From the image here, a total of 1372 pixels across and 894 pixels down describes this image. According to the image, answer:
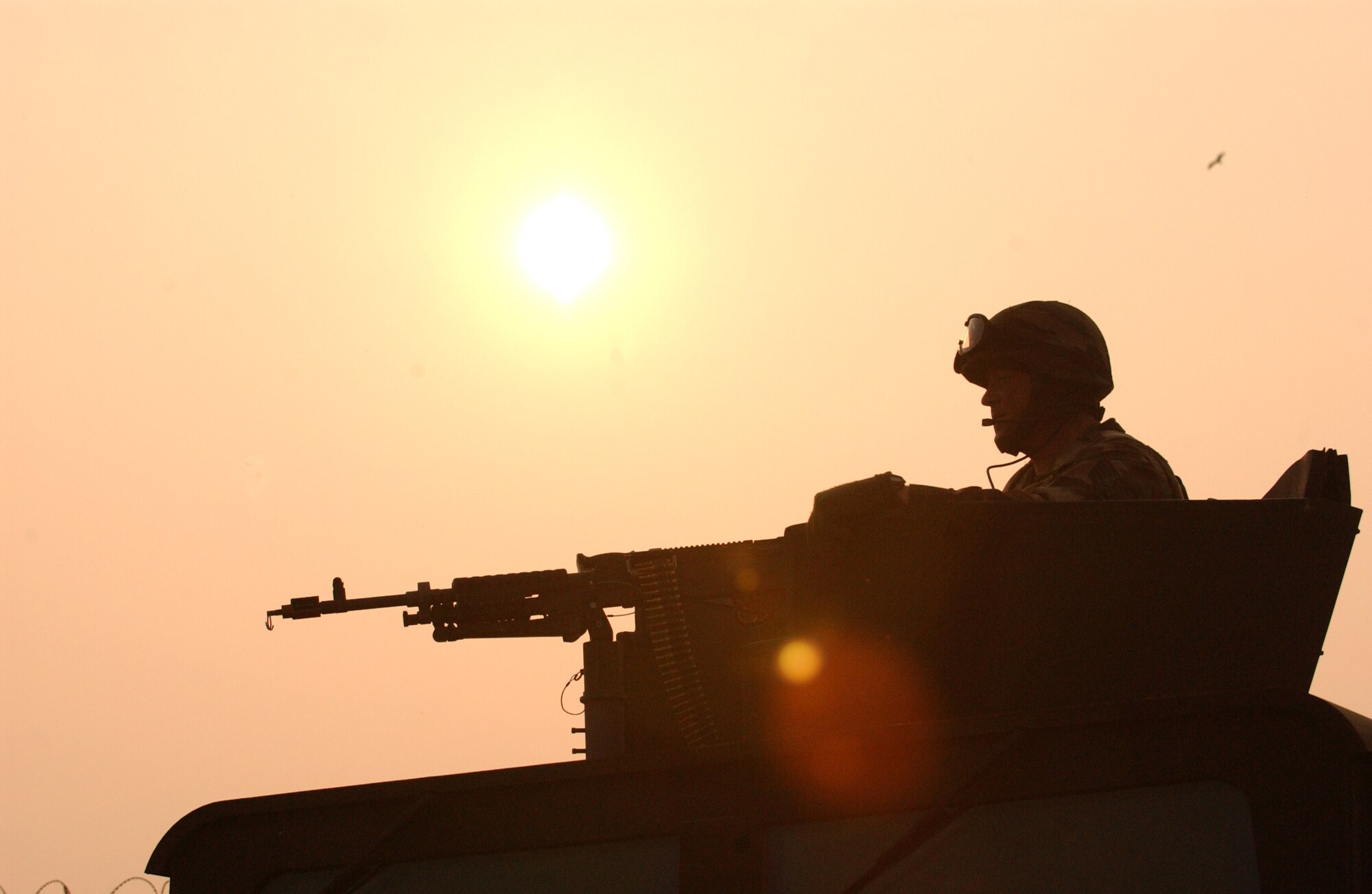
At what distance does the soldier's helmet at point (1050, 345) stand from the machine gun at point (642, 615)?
1.58m

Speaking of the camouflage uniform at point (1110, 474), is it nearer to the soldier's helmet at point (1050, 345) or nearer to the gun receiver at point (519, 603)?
the soldier's helmet at point (1050, 345)

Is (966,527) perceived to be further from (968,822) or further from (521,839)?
(521,839)

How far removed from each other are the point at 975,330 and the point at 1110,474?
1.14 m

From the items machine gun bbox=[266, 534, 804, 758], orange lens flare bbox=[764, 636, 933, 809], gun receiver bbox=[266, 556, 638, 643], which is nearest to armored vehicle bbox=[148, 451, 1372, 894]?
orange lens flare bbox=[764, 636, 933, 809]

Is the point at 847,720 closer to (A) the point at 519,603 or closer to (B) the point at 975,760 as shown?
(B) the point at 975,760

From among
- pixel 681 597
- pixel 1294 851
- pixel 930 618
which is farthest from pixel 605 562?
pixel 1294 851

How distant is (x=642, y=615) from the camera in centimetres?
512

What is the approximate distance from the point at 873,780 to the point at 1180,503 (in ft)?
4.13

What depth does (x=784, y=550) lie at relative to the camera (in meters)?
4.64

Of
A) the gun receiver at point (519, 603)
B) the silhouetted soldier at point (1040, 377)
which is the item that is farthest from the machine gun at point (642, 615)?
the silhouetted soldier at point (1040, 377)

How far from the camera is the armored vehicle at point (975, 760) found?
315 centimetres

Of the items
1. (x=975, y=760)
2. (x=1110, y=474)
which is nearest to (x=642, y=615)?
(x=1110, y=474)

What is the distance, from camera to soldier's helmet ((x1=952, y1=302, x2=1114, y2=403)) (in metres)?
5.86

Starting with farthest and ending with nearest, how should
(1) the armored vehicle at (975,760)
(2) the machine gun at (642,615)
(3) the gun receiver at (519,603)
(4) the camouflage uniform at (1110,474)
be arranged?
1. (3) the gun receiver at (519,603)
2. (4) the camouflage uniform at (1110,474)
3. (2) the machine gun at (642,615)
4. (1) the armored vehicle at (975,760)
